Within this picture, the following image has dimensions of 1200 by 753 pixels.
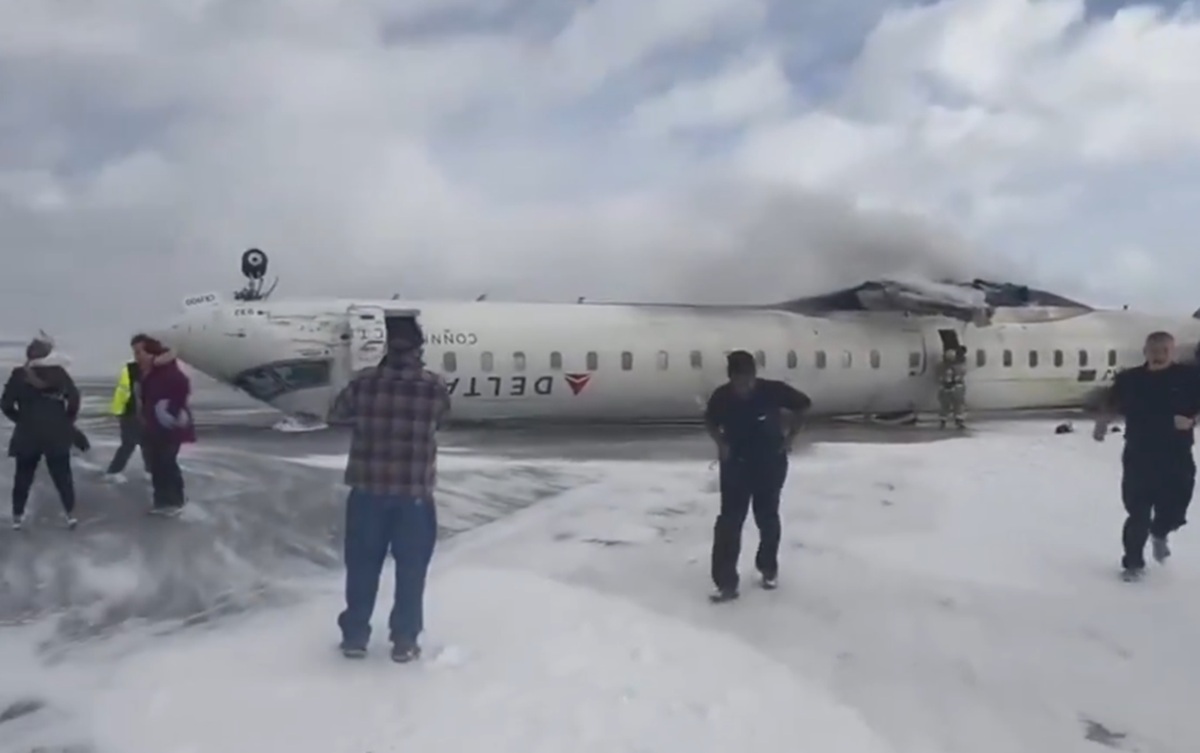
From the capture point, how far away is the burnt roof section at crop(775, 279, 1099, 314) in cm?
2512

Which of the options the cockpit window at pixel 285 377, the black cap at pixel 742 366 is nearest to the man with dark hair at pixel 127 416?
the black cap at pixel 742 366

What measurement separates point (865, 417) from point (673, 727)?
22315mm

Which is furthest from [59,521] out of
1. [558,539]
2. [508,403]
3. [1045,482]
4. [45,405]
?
[508,403]

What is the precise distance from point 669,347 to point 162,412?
48.1 ft

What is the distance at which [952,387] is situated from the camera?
956 inches

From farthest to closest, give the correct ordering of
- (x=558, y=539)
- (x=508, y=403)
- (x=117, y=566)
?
(x=508, y=403)
(x=558, y=539)
(x=117, y=566)

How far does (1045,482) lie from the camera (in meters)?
12.4

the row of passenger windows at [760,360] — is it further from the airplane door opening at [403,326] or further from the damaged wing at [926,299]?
the airplane door opening at [403,326]

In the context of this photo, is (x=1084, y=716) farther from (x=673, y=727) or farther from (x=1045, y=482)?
(x=1045, y=482)

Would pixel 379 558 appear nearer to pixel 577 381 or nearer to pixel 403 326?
pixel 403 326

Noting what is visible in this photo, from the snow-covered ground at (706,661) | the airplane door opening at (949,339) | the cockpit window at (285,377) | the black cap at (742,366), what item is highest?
the airplane door opening at (949,339)

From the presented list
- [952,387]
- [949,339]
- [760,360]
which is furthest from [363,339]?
[949,339]

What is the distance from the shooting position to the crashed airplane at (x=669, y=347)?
21.3 metres

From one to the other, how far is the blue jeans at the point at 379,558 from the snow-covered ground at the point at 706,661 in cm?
20
